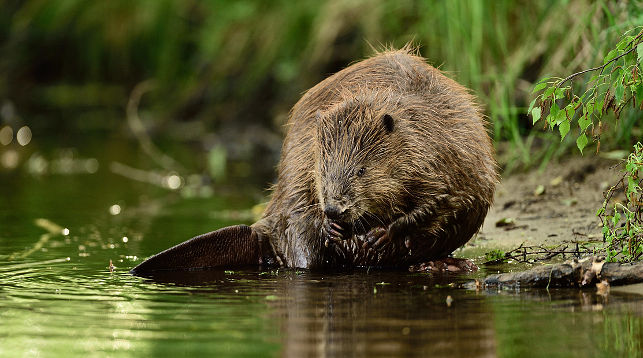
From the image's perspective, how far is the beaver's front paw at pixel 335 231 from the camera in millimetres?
3963

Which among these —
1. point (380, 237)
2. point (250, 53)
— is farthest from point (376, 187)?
point (250, 53)

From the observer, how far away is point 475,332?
2.68m

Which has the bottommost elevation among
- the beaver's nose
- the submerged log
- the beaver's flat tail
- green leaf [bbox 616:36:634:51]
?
the submerged log

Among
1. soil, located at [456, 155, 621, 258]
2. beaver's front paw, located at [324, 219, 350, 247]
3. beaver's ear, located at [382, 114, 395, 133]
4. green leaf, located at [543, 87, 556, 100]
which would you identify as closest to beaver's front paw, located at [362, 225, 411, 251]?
beaver's front paw, located at [324, 219, 350, 247]

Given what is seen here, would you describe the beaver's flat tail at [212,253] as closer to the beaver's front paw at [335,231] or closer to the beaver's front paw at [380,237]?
the beaver's front paw at [335,231]

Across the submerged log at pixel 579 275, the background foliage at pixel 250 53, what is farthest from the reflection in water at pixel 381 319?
the background foliage at pixel 250 53

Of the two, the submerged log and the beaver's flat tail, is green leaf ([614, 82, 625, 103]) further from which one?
the beaver's flat tail

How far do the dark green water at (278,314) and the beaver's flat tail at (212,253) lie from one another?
12 cm

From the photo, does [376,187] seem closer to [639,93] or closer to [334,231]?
[334,231]

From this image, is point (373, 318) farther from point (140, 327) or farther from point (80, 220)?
point (80, 220)

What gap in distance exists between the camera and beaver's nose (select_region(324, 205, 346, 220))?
3779 millimetres

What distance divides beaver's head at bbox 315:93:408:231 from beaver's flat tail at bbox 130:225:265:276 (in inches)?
15.9

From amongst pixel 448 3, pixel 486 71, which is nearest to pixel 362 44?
pixel 486 71

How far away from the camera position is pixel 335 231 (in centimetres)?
398
